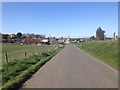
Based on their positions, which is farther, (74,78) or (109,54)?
(109,54)

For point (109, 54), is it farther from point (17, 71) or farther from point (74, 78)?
point (74, 78)

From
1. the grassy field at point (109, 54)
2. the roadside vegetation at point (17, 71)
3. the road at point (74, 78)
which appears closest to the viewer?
the road at point (74, 78)

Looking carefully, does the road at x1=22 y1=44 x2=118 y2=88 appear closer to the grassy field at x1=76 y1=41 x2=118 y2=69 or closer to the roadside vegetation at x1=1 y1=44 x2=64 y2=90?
the roadside vegetation at x1=1 y1=44 x2=64 y2=90

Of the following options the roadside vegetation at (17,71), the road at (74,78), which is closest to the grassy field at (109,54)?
the road at (74,78)

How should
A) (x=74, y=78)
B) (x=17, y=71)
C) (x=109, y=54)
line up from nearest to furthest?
(x=74, y=78) < (x=17, y=71) < (x=109, y=54)

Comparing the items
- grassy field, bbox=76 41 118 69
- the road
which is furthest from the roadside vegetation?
grassy field, bbox=76 41 118 69

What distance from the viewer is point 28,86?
1305 cm

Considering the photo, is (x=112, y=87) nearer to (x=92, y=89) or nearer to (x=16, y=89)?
(x=92, y=89)

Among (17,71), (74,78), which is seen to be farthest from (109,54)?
(74,78)

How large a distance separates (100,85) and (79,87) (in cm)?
117

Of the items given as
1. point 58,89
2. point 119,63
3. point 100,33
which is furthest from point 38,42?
point 58,89

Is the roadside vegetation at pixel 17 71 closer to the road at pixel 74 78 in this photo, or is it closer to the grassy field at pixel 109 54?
the road at pixel 74 78

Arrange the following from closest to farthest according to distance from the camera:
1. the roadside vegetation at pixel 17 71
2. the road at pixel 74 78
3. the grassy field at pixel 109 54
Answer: the road at pixel 74 78 < the roadside vegetation at pixel 17 71 < the grassy field at pixel 109 54

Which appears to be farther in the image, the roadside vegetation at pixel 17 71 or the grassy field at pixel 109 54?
the grassy field at pixel 109 54
